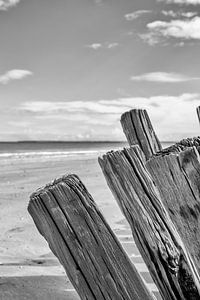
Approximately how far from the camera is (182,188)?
1.79 metres

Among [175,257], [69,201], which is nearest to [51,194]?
[69,201]

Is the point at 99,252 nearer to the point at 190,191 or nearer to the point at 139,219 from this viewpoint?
the point at 139,219

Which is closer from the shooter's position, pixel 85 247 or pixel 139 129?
pixel 85 247

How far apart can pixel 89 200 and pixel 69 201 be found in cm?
8

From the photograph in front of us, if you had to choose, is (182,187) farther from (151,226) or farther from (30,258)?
(30,258)

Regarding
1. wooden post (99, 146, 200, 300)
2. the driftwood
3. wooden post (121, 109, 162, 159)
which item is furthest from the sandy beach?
wooden post (99, 146, 200, 300)

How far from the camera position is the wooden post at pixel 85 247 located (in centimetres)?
151

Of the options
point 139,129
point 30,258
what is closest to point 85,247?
point 139,129

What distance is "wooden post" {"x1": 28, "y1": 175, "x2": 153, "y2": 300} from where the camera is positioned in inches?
59.5

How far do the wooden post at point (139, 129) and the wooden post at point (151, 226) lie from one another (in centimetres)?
130

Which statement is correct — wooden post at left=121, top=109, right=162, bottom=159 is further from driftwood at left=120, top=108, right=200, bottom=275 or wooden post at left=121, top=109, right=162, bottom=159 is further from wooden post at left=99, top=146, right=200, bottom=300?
wooden post at left=99, top=146, right=200, bottom=300

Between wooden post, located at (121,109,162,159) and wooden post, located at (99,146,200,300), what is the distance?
4.25 ft

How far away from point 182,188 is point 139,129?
1280 mm

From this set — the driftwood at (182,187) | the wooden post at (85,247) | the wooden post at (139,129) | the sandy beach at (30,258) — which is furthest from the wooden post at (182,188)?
the sandy beach at (30,258)
